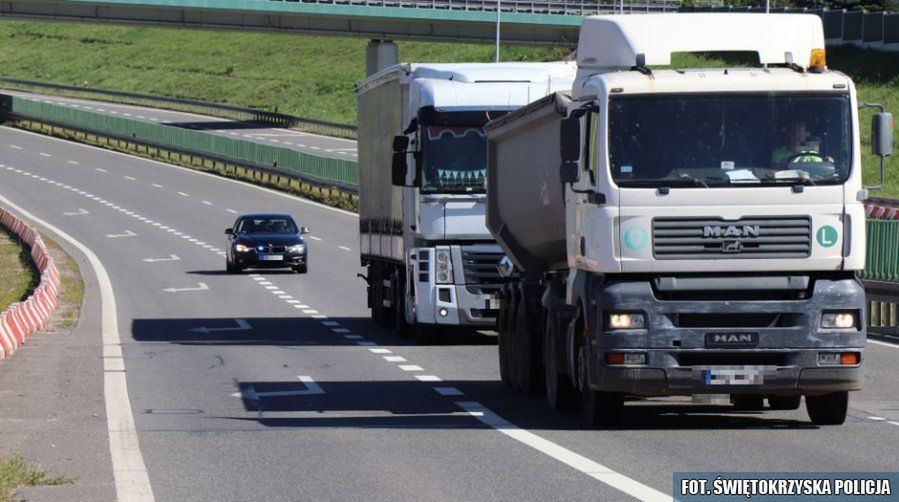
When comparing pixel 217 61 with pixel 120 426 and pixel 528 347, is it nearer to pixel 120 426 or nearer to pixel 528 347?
pixel 528 347

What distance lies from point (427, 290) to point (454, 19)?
2814 inches

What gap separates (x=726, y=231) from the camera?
14.8 metres

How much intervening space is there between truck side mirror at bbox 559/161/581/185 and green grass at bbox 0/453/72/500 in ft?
16.2

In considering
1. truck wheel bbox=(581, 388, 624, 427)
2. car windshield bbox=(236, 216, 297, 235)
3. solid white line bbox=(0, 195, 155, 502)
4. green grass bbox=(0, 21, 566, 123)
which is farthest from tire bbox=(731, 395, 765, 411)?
green grass bbox=(0, 21, 566, 123)

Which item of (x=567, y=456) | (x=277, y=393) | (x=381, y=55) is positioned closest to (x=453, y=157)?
(x=277, y=393)

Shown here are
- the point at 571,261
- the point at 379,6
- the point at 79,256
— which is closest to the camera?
the point at 571,261

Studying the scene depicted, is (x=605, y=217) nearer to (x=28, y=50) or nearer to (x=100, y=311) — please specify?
(x=100, y=311)

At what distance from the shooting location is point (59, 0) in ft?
289

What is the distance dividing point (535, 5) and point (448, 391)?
3241 inches

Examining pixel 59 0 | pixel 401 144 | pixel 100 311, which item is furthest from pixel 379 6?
pixel 401 144

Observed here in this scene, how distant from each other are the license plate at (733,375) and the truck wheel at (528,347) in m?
3.72

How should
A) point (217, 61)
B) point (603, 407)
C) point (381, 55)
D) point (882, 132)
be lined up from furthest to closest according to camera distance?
point (217, 61), point (381, 55), point (603, 407), point (882, 132)

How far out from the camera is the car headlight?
14789 millimetres

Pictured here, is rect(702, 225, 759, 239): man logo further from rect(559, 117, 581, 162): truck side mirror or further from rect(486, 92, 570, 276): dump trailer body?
rect(486, 92, 570, 276): dump trailer body
